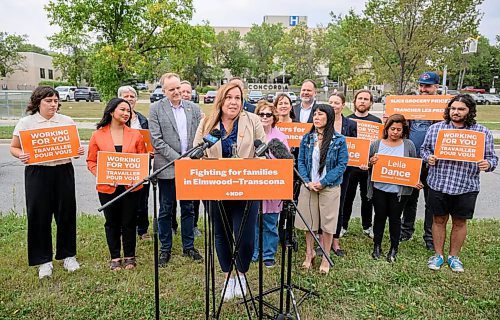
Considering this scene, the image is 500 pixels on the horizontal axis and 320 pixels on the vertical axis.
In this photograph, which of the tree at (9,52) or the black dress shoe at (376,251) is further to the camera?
the tree at (9,52)

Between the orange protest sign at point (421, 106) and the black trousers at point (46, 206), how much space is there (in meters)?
4.11

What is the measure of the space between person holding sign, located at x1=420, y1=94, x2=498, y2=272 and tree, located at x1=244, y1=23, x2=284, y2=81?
2364 inches

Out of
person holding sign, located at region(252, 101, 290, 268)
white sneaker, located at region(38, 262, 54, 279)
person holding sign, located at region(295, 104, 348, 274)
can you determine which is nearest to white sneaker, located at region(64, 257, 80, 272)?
white sneaker, located at region(38, 262, 54, 279)

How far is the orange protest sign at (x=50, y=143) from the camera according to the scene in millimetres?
3832

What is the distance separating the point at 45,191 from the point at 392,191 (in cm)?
378

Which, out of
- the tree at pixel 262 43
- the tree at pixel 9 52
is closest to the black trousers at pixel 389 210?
the tree at pixel 9 52

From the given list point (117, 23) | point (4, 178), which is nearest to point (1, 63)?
point (117, 23)

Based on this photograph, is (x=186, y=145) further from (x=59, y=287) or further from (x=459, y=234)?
(x=459, y=234)

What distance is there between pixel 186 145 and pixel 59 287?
6.40 feet

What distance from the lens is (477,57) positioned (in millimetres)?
59750

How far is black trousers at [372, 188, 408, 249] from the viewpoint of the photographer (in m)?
4.58

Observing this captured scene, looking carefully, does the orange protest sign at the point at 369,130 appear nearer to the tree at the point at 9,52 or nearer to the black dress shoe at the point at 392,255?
the black dress shoe at the point at 392,255

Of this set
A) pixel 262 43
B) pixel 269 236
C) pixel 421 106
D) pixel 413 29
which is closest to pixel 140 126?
pixel 269 236

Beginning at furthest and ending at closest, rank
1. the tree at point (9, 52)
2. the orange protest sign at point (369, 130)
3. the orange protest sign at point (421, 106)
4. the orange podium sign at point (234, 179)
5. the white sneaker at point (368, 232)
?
the tree at point (9, 52), the white sneaker at point (368, 232), the orange protest sign at point (369, 130), the orange protest sign at point (421, 106), the orange podium sign at point (234, 179)
